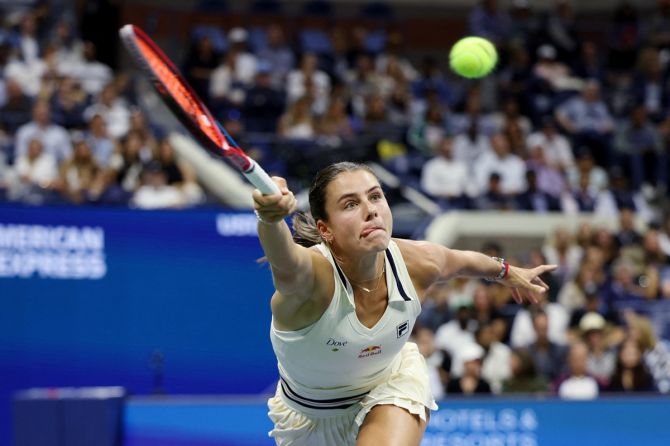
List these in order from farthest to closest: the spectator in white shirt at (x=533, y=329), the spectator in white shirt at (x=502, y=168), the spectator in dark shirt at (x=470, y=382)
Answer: the spectator in white shirt at (x=502, y=168), the spectator in white shirt at (x=533, y=329), the spectator in dark shirt at (x=470, y=382)

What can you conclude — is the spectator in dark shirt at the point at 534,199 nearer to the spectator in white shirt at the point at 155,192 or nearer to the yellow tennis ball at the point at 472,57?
the spectator in white shirt at the point at 155,192

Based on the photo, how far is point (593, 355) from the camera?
1115cm

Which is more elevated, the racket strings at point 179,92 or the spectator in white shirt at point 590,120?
the spectator in white shirt at point 590,120

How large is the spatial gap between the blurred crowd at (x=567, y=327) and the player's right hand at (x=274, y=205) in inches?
233

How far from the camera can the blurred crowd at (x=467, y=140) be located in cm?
1135

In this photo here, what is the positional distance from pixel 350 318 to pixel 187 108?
1.25m

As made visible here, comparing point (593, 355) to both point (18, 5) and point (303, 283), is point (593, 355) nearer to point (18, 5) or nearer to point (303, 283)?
point (303, 283)

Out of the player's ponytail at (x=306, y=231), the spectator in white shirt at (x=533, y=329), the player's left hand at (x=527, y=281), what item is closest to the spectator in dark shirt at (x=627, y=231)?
the spectator in white shirt at (x=533, y=329)

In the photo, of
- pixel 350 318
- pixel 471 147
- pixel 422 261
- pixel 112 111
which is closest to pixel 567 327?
pixel 471 147

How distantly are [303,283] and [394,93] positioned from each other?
11819 millimetres

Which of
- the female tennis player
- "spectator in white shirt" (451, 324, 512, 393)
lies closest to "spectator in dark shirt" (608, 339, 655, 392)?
"spectator in white shirt" (451, 324, 512, 393)

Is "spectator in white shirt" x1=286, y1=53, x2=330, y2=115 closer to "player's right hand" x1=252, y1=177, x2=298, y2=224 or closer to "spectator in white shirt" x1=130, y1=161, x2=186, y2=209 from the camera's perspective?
"spectator in white shirt" x1=130, y1=161, x2=186, y2=209

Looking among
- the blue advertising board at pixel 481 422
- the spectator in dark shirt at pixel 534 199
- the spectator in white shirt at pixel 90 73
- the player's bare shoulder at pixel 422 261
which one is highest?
the spectator in white shirt at pixel 90 73

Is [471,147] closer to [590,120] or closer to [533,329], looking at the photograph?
[590,120]
